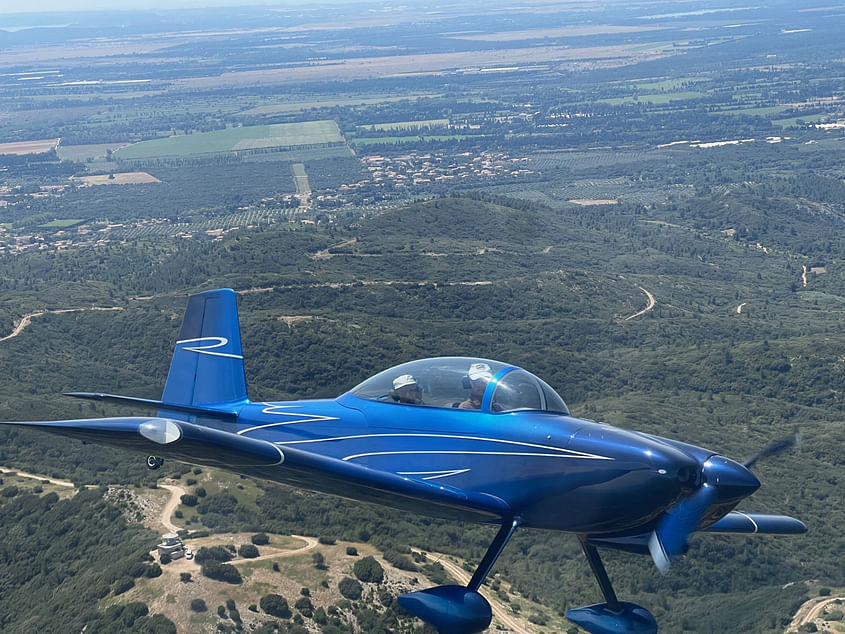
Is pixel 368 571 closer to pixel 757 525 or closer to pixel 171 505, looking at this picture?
pixel 171 505

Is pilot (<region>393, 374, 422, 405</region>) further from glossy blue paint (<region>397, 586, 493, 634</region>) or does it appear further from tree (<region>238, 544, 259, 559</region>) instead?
tree (<region>238, 544, 259, 559</region>)

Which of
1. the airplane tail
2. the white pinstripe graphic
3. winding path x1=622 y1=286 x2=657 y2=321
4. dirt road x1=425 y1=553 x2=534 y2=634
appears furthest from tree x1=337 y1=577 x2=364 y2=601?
winding path x1=622 y1=286 x2=657 y2=321

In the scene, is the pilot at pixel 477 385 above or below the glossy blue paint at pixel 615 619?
above

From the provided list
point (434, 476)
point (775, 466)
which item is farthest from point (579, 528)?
point (775, 466)

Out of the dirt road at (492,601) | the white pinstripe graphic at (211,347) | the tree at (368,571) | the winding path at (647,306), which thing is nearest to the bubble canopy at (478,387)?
the white pinstripe graphic at (211,347)

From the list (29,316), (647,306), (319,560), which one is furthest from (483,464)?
(647,306)

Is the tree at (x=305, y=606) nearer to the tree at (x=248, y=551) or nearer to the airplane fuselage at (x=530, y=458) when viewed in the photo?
the tree at (x=248, y=551)
